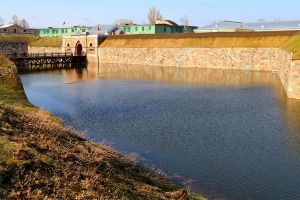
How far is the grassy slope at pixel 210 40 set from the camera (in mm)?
48466

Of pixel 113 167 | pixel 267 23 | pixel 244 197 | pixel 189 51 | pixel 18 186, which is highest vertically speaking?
pixel 267 23

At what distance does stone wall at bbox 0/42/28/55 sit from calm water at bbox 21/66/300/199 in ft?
176

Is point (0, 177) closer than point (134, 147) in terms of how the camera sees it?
Yes

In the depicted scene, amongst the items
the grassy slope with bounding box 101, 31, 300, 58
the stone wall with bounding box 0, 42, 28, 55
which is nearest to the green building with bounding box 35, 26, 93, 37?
the stone wall with bounding box 0, 42, 28, 55

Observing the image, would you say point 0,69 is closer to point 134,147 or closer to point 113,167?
point 134,147

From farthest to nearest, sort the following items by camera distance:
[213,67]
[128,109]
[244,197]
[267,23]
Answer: [267,23], [213,67], [128,109], [244,197]

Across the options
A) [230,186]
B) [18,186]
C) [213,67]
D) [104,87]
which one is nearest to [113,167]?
[18,186]

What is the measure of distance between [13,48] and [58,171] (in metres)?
83.4

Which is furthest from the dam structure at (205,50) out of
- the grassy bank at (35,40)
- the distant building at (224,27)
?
the distant building at (224,27)

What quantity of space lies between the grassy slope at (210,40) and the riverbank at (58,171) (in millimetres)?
37781

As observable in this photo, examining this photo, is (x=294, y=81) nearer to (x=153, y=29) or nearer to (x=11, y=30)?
(x=153, y=29)

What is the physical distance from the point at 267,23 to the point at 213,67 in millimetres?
34144

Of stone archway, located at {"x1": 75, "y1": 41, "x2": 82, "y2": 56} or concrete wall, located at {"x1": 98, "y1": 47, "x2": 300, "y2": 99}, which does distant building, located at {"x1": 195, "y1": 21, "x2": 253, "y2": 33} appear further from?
stone archway, located at {"x1": 75, "y1": 41, "x2": 82, "y2": 56}

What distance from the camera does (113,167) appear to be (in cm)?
995
